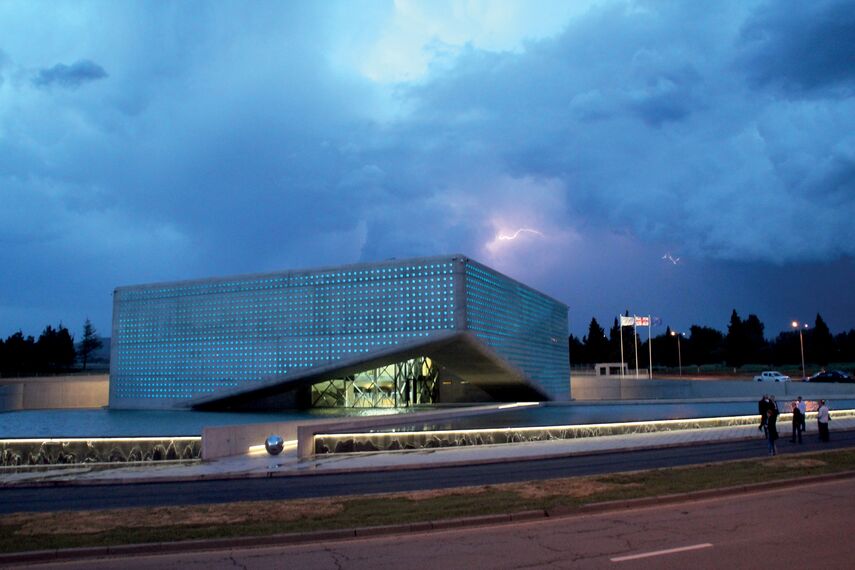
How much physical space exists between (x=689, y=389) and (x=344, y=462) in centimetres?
5019

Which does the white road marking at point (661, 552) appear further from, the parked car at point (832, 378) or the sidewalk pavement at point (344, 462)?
the parked car at point (832, 378)

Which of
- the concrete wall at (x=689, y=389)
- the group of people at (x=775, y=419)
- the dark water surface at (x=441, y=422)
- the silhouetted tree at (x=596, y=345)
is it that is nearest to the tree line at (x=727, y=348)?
the silhouetted tree at (x=596, y=345)

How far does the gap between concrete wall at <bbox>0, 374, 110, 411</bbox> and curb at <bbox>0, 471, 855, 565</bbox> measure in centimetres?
5699

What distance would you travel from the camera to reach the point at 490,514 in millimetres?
10922

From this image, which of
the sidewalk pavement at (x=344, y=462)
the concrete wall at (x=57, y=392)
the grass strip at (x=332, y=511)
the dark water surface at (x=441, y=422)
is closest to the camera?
the grass strip at (x=332, y=511)

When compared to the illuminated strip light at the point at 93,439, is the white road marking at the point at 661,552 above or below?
below

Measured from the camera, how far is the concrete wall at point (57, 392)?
59719mm

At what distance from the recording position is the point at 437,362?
183 ft

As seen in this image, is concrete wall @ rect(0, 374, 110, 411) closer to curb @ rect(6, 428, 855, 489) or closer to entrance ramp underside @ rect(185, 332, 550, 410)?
entrance ramp underside @ rect(185, 332, 550, 410)

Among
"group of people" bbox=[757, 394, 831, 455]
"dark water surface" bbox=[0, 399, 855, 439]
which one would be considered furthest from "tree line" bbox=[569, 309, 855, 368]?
"group of people" bbox=[757, 394, 831, 455]

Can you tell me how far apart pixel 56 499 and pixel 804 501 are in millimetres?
13841

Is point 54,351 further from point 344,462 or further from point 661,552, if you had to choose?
point 661,552

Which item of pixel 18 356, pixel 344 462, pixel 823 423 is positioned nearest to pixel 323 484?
pixel 344 462

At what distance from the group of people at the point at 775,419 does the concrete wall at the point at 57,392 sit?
181 ft
